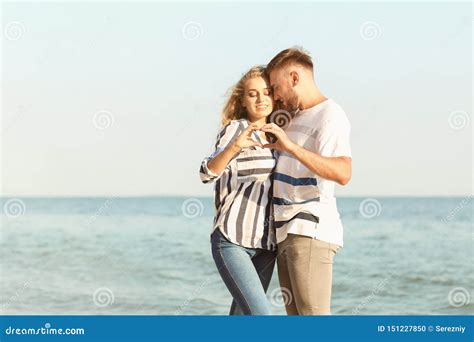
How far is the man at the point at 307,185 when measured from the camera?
330 centimetres

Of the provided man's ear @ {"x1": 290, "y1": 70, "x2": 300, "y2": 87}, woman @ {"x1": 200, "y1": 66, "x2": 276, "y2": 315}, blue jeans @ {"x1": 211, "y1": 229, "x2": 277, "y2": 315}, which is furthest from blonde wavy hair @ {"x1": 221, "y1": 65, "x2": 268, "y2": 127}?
blue jeans @ {"x1": 211, "y1": 229, "x2": 277, "y2": 315}

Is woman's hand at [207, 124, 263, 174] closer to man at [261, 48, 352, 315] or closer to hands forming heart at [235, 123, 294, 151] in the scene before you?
hands forming heart at [235, 123, 294, 151]

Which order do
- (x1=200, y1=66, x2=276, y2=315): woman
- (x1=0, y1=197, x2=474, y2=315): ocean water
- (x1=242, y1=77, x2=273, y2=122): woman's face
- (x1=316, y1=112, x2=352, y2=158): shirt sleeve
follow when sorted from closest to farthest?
(x1=316, y1=112, x2=352, y2=158): shirt sleeve, (x1=200, y1=66, x2=276, y2=315): woman, (x1=242, y1=77, x2=273, y2=122): woman's face, (x1=0, y1=197, x2=474, y2=315): ocean water

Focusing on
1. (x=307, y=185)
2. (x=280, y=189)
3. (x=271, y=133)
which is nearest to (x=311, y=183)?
(x=307, y=185)

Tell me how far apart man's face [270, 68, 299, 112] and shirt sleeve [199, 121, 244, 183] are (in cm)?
21

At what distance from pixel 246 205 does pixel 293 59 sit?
669mm

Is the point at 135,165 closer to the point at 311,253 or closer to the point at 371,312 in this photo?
the point at 371,312

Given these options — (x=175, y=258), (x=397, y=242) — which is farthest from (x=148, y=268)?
(x=397, y=242)

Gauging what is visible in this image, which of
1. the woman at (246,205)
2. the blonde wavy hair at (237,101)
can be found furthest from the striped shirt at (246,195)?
the blonde wavy hair at (237,101)

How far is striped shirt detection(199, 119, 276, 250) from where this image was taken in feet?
11.2

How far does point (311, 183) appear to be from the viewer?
132 inches

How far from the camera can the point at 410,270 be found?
526 inches

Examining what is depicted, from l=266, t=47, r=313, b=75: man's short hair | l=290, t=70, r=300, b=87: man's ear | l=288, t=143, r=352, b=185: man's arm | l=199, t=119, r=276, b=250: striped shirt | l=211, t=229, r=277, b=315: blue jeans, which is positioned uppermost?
l=266, t=47, r=313, b=75: man's short hair

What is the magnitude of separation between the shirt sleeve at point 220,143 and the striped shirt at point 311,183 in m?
0.23
